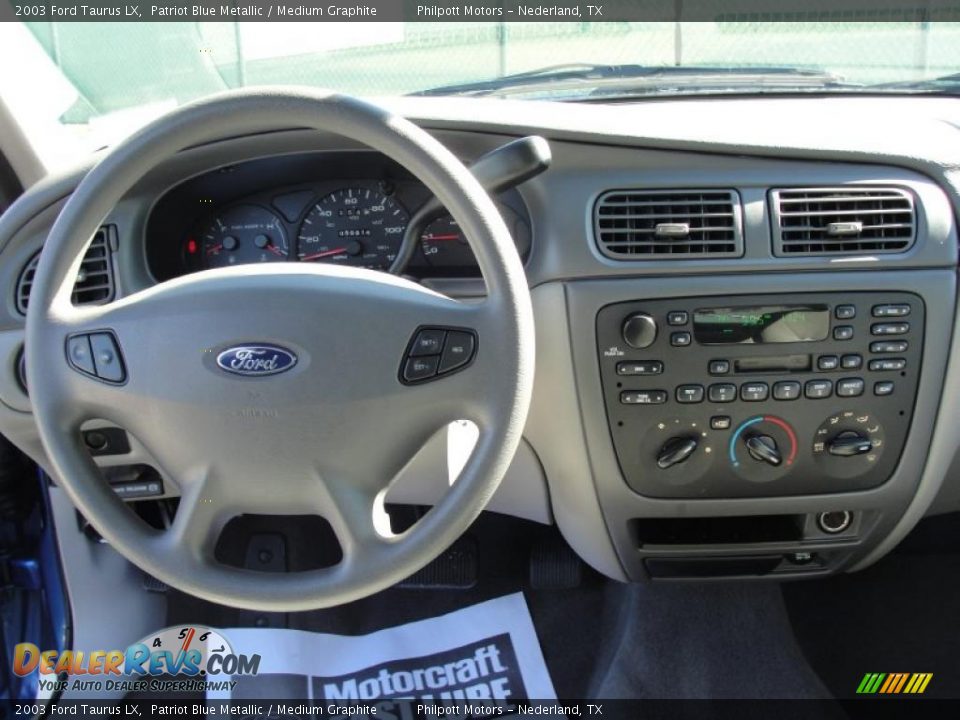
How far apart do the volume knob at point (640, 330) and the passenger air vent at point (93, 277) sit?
912 millimetres

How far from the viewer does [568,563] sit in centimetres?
216

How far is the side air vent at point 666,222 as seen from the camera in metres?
1.47

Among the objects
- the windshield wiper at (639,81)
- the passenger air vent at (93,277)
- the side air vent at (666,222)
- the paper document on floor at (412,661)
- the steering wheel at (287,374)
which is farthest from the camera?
the paper document on floor at (412,661)

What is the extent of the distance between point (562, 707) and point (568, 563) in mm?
326

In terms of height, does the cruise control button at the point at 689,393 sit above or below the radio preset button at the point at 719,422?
above

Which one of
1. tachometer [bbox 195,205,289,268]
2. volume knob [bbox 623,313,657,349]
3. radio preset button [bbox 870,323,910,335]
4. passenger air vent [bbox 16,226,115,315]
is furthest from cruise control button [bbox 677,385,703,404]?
passenger air vent [bbox 16,226,115,315]

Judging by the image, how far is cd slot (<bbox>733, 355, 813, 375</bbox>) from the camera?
151cm

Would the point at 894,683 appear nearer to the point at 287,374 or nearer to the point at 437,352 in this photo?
the point at 437,352

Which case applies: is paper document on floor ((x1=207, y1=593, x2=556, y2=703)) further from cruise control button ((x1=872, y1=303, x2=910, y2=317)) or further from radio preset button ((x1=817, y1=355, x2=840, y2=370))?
cruise control button ((x1=872, y1=303, x2=910, y2=317))

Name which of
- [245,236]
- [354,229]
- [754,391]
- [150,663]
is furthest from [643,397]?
[150,663]

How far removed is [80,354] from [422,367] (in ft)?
1.55

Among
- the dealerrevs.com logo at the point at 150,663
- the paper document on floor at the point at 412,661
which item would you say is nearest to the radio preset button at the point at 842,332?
the paper document on floor at the point at 412,661

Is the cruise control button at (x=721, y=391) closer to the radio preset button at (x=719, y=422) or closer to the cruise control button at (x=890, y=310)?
the radio preset button at (x=719, y=422)

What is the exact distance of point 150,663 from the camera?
2.23 m
